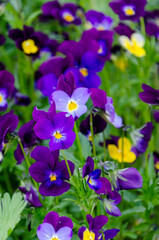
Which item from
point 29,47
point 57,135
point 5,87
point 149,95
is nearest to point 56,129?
Result: point 57,135

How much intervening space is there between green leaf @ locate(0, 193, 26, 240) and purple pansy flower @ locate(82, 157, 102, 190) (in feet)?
0.76

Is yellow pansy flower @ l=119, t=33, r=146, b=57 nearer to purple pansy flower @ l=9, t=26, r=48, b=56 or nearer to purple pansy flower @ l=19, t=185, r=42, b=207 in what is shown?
purple pansy flower @ l=9, t=26, r=48, b=56

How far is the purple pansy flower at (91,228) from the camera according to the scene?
109 centimetres

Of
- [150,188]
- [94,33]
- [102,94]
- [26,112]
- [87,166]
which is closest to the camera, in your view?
[87,166]

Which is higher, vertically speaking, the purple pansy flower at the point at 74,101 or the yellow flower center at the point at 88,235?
the purple pansy flower at the point at 74,101

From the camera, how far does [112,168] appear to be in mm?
1185

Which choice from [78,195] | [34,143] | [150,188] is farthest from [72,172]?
[150,188]

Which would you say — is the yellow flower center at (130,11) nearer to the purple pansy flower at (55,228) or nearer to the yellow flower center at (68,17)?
the yellow flower center at (68,17)

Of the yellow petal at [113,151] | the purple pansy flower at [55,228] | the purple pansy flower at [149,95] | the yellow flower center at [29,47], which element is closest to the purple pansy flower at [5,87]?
the yellow flower center at [29,47]

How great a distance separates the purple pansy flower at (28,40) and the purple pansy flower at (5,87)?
0.87 feet

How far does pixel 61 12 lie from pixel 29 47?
481 millimetres

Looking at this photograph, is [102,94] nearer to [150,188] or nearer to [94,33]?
[150,188]

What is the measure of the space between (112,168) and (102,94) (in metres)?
0.22

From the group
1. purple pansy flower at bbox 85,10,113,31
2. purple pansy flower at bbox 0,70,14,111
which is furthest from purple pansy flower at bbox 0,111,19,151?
purple pansy flower at bbox 85,10,113,31
